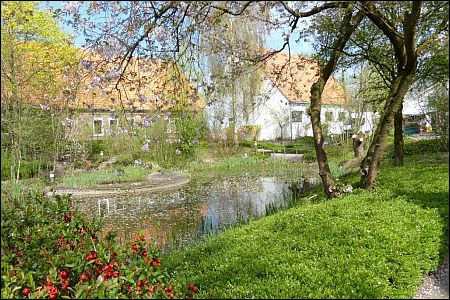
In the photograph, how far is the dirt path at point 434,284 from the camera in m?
3.70

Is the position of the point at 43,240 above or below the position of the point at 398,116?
below

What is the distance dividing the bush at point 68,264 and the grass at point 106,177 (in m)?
9.26

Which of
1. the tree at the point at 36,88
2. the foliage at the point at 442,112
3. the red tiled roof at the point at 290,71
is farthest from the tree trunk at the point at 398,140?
the tree at the point at 36,88

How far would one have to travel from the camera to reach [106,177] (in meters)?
14.1

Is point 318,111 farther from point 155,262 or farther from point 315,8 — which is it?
point 155,262

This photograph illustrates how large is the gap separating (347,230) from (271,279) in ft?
5.04

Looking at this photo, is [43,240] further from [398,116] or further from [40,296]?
[398,116]

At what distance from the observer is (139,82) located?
5.70 m

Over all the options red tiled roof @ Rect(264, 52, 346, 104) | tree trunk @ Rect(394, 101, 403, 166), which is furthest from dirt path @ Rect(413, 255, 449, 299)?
tree trunk @ Rect(394, 101, 403, 166)

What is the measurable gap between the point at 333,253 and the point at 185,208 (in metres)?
6.20

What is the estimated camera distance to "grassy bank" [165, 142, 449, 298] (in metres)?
3.58

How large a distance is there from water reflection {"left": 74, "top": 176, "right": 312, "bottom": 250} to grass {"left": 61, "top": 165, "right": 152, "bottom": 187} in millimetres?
1457

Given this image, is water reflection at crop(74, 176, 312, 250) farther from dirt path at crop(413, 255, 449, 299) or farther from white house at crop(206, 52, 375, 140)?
dirt path at crop(413, 255, 449, 299)

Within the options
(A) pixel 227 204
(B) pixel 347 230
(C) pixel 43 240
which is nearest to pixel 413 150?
(A) pixel 227 204
